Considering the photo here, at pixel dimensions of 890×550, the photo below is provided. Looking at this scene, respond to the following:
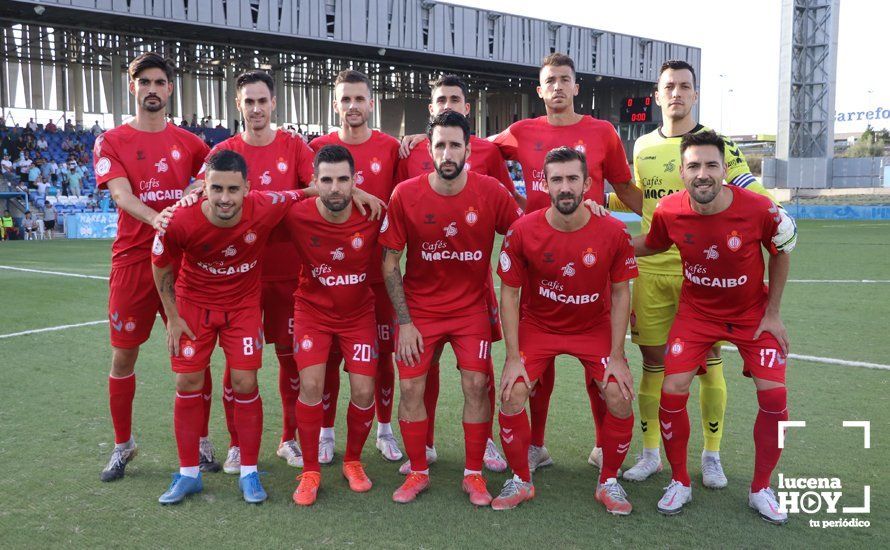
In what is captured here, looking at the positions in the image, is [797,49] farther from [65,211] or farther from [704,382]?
[704,382]

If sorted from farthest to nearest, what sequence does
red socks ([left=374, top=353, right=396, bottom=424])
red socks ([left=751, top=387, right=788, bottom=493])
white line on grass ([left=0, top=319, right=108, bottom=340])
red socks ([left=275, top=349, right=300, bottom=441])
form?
1. white line on grass ([left=0, top=319, right=108, bottom=340])
2. red socks ([left=374, top=353, right=396, bottom=424])
3. red socks ([left=275, top=349, right=300, bottom=441])
4. red socks ([left=751, top=387, right=788, bottom=493])

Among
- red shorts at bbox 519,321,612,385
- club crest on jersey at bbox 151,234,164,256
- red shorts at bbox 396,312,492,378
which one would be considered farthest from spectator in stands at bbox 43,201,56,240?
red shorts at bbox 519,321,612,385

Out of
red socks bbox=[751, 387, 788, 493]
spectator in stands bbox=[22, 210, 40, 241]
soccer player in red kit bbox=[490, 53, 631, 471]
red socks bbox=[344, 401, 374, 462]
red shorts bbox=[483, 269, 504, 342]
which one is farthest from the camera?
spectator in stands bbox=[22, 210, 40, 241]

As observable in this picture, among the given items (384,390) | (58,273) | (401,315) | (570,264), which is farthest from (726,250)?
(58,273)

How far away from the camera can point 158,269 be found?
13.3ft

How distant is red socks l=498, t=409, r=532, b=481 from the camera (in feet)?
13.1

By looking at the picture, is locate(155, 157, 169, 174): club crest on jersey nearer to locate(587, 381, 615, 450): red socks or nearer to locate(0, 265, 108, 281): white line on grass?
locate(587, 381, 615, 450): red socks

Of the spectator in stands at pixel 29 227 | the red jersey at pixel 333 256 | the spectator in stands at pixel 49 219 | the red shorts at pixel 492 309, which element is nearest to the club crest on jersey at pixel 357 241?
the red jersey at pixel 333 256

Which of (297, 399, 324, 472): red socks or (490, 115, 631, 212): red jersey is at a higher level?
(490, 115, 631, 212): red jersey

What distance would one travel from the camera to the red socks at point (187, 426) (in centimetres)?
406

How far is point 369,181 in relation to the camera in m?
4.84

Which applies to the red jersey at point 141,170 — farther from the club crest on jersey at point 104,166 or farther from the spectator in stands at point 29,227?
the spectator in stands at point 29,227

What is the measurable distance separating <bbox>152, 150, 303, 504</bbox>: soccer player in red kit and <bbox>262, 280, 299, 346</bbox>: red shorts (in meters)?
0.42

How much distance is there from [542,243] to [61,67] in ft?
132
